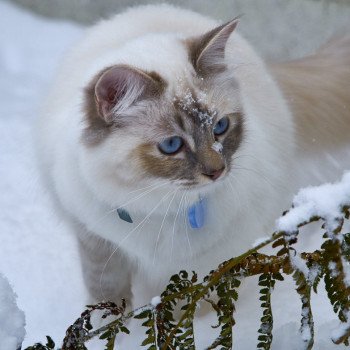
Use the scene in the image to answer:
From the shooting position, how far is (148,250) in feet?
5.46

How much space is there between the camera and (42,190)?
2.09 m

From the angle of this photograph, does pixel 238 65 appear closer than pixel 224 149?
No

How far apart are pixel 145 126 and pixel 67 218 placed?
550 mm

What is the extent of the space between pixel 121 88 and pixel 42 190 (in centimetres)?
83

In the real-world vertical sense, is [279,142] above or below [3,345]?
above

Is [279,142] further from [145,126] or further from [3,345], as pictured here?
[3,345]

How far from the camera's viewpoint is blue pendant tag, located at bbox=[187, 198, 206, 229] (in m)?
1.56

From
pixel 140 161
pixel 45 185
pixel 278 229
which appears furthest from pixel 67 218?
pixel 278 229

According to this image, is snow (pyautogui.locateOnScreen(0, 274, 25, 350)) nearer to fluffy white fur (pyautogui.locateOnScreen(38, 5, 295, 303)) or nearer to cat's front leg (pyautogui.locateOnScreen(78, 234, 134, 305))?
fluffy white fur (pyautogui.locateOnScreen(38, 5, 295, 303))

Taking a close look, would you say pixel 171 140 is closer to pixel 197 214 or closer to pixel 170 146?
pixel 170 146

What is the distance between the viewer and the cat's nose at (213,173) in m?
1.37

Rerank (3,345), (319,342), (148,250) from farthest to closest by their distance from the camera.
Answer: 1. (148,250)
2. (319,342)
3. (3,345)

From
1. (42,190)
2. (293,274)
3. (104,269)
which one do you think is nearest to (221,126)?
(293,274)

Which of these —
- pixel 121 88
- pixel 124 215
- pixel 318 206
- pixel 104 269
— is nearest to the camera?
pixel 318 206
